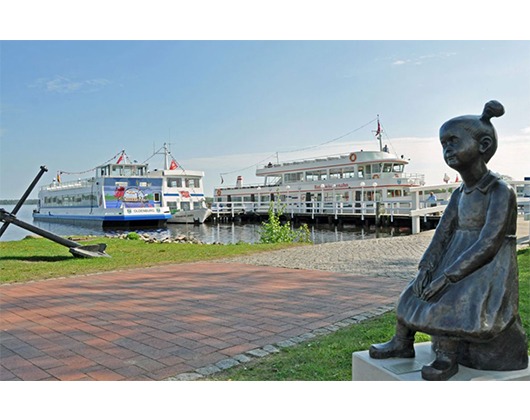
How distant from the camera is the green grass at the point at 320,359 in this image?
298 cm

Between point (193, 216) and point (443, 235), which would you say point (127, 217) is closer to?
point (193, 216)

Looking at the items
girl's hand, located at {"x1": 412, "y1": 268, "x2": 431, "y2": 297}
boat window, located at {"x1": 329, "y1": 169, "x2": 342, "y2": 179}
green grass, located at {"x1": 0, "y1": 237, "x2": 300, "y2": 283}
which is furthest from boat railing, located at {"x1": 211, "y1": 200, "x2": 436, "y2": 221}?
girl's hand, located at {"x1": 412, "y1": 268, "x2": 431, "y2": 297}

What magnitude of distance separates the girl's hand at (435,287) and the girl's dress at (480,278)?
0.06 ft

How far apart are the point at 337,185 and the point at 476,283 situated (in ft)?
96.2

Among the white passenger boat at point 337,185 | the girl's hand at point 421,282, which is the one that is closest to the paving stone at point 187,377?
the girl's hand at point 421,282

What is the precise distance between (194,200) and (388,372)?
34.0m

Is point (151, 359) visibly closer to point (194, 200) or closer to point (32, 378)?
point (32, 378)

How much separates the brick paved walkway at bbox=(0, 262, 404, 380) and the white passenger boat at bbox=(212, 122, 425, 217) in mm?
17427

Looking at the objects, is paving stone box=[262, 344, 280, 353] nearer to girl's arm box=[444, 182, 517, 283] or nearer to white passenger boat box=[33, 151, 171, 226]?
girl's arm box=[444, 182, 517, 283]

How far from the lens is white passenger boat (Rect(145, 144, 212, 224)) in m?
32.8

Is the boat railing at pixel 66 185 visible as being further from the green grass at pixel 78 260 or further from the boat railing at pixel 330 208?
the green grass at pixel 78 260

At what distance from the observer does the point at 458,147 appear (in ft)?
7.61

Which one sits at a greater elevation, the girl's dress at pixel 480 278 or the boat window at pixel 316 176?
the boat window at pixel 316 176

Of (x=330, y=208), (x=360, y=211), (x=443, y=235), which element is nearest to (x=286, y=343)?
(x=443, y=235)
